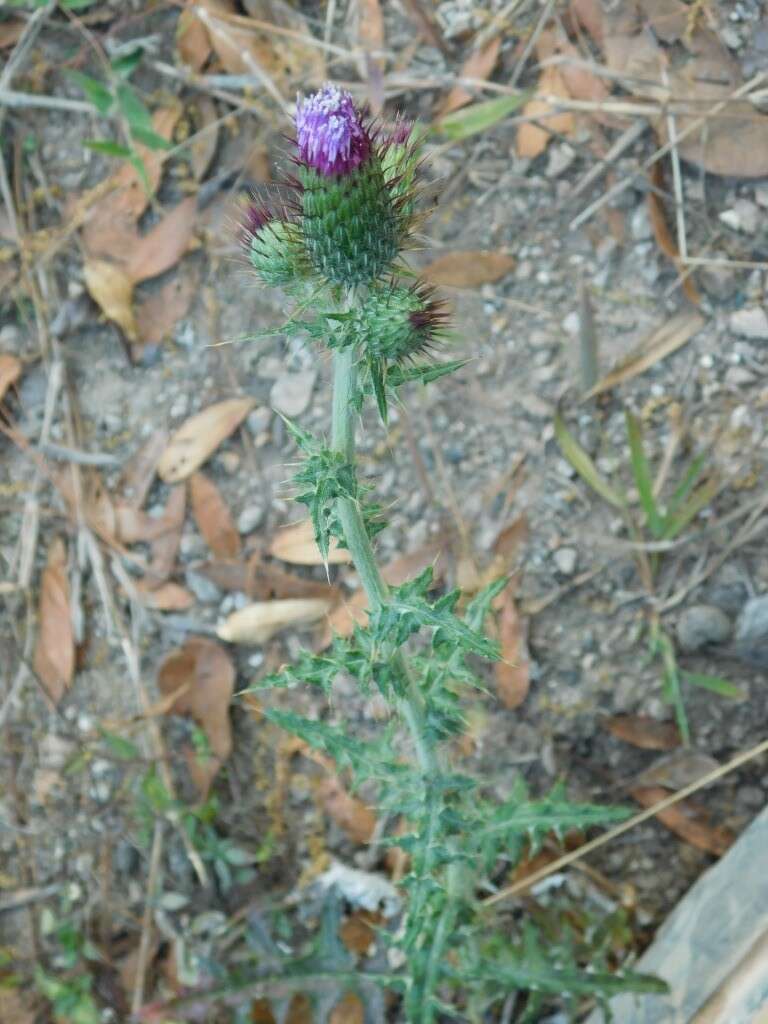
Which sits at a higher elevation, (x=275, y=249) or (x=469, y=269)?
(x=275, y=249)

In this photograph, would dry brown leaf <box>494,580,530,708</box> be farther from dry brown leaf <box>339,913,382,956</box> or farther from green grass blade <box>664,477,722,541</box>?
dry brown leaf <box>339,913,382,956</box>

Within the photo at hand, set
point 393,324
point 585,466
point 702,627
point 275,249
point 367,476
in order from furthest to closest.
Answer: point 585,466, point 702,627, point 367,476, point 275,249, point 393,324

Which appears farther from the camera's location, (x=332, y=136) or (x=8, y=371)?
(x=8, y=371)

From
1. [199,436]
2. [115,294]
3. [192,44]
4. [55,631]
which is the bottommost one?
[55,631]

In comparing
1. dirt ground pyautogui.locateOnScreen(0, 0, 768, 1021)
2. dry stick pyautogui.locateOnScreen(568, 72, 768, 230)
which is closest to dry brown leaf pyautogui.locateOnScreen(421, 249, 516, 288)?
dirt ground pyautogui.locateOnScreen(0, 0, 768, 1021)

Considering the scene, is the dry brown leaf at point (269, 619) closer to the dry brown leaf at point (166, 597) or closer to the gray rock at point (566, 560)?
the dry brown leaf at point (166, 597)

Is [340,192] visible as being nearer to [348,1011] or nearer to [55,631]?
[55,631]

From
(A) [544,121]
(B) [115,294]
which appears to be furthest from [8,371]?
(A) [544,121]
